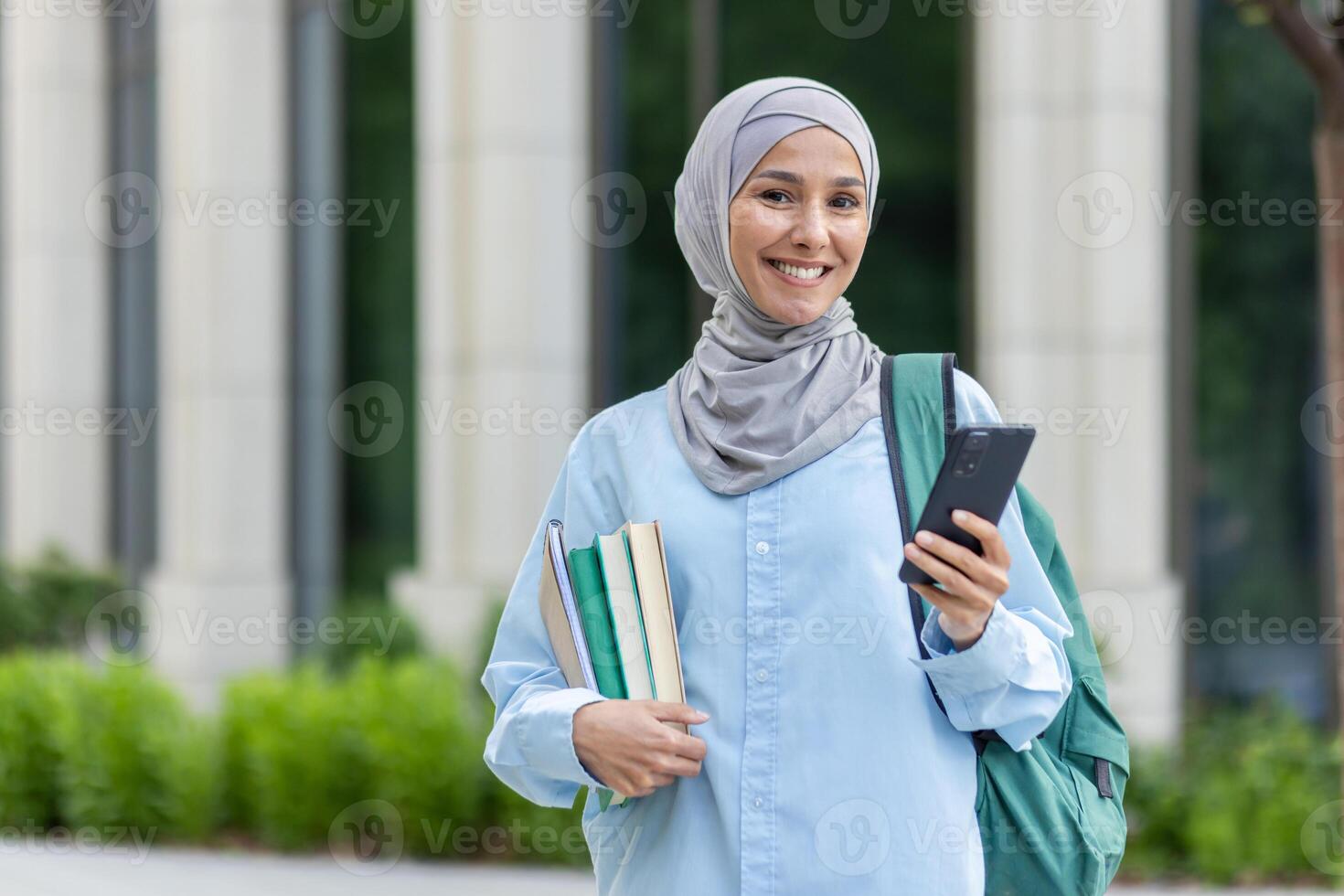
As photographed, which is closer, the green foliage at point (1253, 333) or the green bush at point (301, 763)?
the green bush at point (301, 763)

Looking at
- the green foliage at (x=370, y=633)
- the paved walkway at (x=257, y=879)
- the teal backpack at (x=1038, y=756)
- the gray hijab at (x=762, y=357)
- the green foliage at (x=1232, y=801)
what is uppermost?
the gray hijab at (x=762, y=357)

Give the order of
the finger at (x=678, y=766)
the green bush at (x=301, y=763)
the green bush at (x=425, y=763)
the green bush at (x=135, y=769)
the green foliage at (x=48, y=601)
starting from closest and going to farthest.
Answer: the finger at (x=678, y=766) → the green bush at (x=425, y=763) → the green bush at (x=301, y=763) → the green bush at (x=135, y=769) → the green foliage at (x=48, y=601)

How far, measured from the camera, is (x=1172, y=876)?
23.2 feet

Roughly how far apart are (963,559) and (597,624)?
58cm

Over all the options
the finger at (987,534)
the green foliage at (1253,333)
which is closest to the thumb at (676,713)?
the finger at (987,534)

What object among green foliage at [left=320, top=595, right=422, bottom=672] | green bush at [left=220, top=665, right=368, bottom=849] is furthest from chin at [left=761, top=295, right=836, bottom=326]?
green foliage at [left=320, top=595, right=422, bottom=672]

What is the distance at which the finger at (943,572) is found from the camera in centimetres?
201

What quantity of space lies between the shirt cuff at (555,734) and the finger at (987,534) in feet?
1.95

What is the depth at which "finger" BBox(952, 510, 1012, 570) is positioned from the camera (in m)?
2.01

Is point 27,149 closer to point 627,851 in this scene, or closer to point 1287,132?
point 1287,132

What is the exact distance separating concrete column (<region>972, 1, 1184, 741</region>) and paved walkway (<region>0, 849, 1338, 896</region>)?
5.49 feet

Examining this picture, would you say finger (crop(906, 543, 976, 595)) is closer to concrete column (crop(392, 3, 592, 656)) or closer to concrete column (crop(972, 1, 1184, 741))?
concrete column (crop(972, 1, 1184, 741))

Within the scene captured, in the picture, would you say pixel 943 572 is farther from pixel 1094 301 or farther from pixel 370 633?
pixel 370 633

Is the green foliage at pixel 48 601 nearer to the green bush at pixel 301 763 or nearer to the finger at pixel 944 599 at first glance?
the green bush at pixel 301 763
